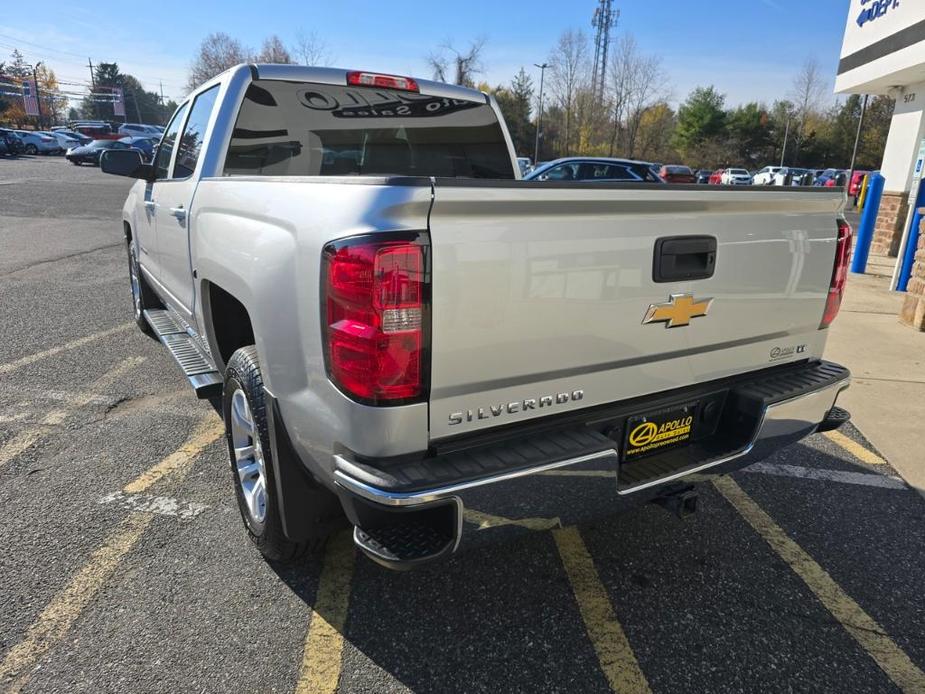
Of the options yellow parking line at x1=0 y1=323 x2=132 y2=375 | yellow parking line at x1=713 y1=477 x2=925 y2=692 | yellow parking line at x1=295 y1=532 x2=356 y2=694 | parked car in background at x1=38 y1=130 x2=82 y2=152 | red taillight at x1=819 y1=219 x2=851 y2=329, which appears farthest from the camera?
parked car in background at x1=38 y1=130 x2=82 y2=152

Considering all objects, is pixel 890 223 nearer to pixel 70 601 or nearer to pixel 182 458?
pixel 182 458

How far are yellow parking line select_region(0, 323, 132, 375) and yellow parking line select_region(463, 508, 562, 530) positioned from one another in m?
4.67

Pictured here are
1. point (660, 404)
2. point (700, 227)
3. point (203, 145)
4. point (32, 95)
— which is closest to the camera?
point (700, 227)

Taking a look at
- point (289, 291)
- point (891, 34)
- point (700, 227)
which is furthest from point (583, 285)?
point (891, 34)

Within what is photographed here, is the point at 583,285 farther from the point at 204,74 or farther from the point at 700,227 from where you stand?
the point at 204,74

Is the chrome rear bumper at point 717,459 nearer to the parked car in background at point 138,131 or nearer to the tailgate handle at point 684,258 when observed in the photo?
the tailgate handle at point 684,258

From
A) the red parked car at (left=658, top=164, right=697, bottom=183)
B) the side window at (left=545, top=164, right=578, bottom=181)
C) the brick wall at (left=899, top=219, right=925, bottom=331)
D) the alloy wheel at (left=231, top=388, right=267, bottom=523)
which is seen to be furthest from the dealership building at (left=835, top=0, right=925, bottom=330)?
the alloy wheel at (left=231, top=388, right=267, bottom=523)

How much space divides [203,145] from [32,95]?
89.2m

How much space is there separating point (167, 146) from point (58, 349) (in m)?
2.18

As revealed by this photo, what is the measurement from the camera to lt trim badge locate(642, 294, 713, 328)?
2.22 m

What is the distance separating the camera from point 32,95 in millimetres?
72688

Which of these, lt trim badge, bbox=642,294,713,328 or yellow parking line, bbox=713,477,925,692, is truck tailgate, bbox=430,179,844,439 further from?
yellow parking line, bbox=713,477,925,692

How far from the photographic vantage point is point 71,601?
2438mm

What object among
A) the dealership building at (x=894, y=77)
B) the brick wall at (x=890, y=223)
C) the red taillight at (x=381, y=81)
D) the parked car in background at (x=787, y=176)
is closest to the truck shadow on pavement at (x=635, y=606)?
the red taillight at (x=381, y=81)
